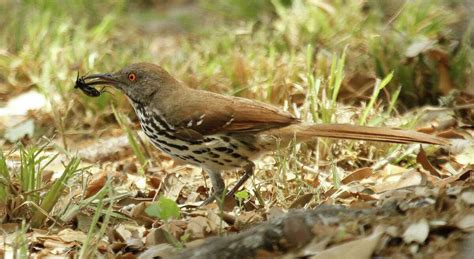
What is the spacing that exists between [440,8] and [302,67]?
4.19 ft

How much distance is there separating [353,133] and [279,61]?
171 cm

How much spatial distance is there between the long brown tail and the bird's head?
662mm

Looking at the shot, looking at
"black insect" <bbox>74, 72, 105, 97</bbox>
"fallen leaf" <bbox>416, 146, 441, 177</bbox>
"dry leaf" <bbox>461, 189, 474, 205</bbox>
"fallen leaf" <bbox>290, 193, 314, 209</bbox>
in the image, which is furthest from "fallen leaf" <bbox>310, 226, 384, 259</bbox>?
"black insect" <bbox>74, 72, 105, 97</bbox>

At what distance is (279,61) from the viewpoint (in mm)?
6457

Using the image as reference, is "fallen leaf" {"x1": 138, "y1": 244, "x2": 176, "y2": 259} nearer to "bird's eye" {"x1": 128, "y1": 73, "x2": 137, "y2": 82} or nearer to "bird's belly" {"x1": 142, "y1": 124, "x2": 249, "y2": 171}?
"bird's belly" {"x1": 142, "y1": 124, "x2": 249, "y2": 171}

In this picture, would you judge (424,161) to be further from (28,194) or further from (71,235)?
(28,194)

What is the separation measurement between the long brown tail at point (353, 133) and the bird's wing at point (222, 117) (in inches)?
2.3

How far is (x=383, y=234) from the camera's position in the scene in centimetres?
339

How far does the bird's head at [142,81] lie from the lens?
17.0 ft

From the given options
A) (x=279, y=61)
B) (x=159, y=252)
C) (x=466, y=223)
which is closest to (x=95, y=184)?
(x=159, y=252)

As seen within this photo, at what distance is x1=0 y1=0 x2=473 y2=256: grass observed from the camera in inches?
223

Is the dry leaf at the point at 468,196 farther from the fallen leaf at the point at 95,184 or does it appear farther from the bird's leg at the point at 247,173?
the fallen leaf at the point at 95,184

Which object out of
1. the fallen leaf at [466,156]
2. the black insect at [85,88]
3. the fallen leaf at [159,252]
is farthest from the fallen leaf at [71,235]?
the fallen leaf at [466,156]

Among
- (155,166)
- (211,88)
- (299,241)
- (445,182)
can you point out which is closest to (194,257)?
(299,241)
